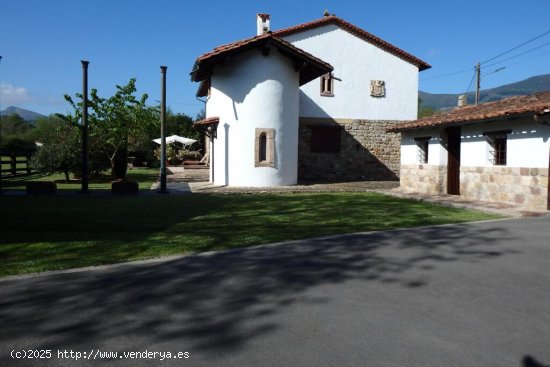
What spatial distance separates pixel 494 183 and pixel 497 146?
1.12 metres

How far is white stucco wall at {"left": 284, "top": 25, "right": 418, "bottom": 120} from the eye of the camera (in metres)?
23.2

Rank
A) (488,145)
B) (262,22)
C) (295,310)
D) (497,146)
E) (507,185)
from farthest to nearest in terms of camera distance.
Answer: (262,22), (488,145), (497,146), (507,185), (295,310)

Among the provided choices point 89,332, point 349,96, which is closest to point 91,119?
point 349,96

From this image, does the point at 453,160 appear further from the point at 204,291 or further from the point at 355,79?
the point at 204,291

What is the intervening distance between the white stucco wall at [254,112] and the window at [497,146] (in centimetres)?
757

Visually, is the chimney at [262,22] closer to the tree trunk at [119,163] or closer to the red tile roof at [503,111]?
the red tile roof at [503,111]

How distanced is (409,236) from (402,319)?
4.18 m

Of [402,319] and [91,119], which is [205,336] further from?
[91,119]

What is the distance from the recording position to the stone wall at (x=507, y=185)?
1177cm

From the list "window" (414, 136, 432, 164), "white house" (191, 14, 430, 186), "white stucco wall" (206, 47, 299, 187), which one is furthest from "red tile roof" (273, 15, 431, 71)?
"window" (414, 136, 432, 164)

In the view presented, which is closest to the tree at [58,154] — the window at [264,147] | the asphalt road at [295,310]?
the window at [264,147]

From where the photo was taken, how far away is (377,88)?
24.0 metres

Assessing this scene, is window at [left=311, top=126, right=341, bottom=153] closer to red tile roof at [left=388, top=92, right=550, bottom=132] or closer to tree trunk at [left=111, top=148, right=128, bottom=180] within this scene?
red tile roof at [left=388, top=92, right=550, bottom=132]

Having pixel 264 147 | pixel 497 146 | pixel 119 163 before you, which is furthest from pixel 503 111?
pixel 119 163
